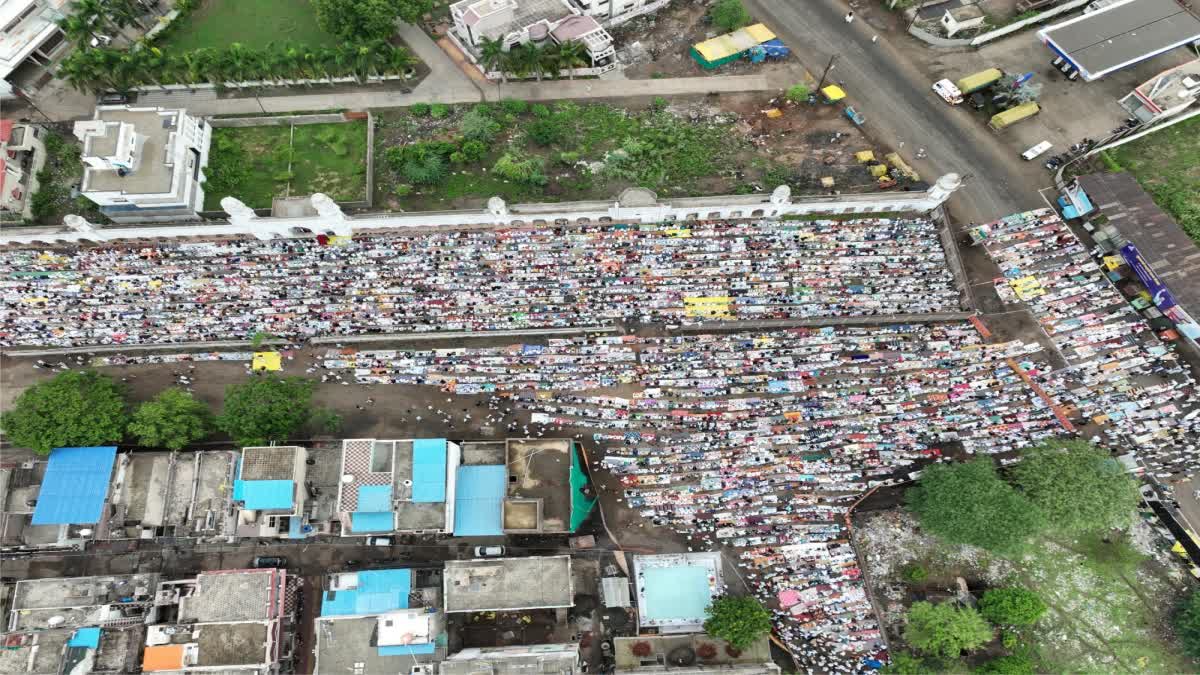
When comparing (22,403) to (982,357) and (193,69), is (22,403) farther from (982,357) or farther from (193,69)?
(982,357)

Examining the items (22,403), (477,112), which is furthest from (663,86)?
(22,403)

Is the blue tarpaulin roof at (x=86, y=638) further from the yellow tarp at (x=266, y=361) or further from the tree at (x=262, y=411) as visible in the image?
the yellow tarp at (x=266, y=361)

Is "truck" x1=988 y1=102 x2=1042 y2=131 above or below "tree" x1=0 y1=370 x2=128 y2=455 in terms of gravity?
above

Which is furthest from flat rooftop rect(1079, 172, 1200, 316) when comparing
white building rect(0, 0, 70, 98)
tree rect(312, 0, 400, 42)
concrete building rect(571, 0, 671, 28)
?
white building rect(0, 0, 70, 98)

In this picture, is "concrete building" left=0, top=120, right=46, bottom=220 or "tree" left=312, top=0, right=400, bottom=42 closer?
"concrete building" left=0, top=120, right=46, bottom=220

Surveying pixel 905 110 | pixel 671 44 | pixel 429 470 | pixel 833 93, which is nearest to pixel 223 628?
pixel 429 470

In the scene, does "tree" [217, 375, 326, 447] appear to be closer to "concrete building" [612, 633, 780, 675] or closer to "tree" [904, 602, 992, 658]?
"concrete building" [612, 633, 780, 675]
